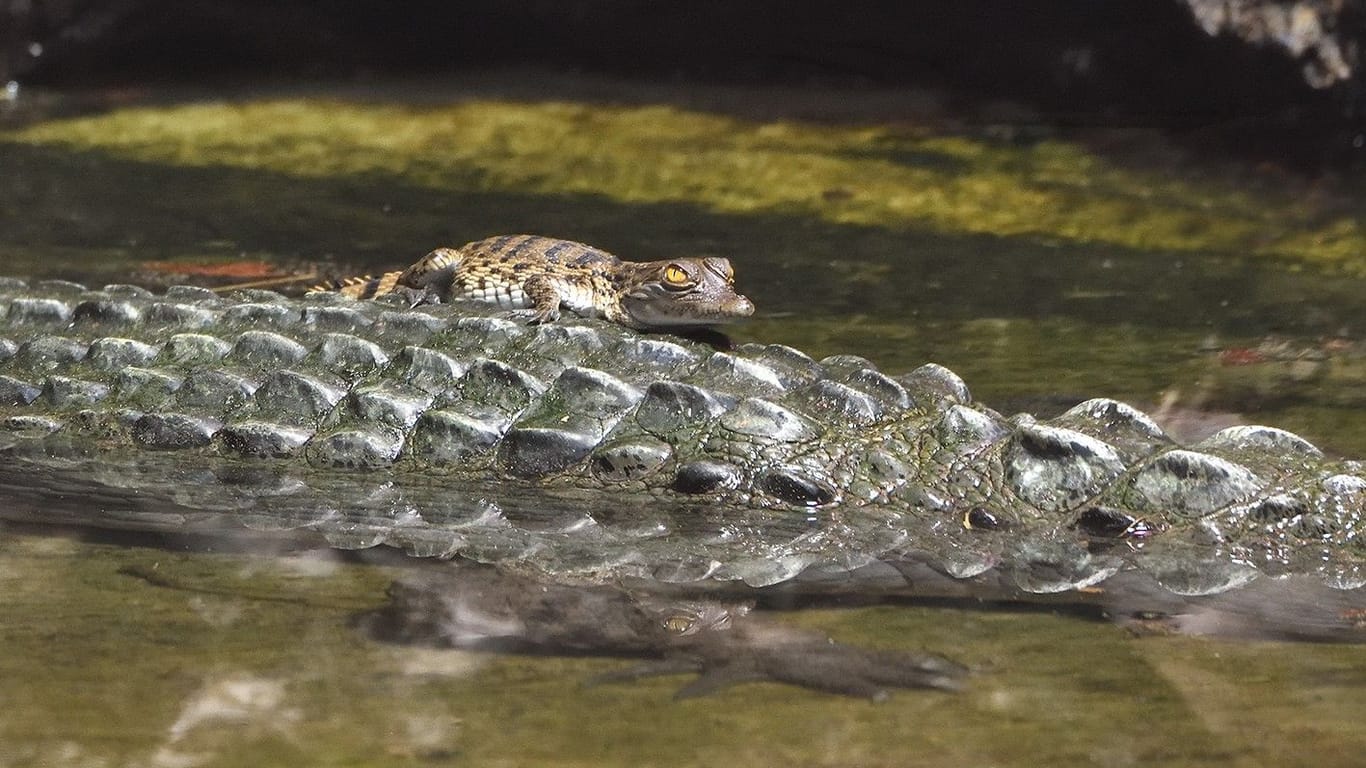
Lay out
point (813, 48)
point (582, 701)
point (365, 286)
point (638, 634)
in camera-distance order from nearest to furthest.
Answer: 1. point (582, 701)
2. point (638, 634)
3. point (365, 286)
4. point (813, 48)

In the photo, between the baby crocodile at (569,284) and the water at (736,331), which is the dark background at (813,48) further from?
the baby crocodile at (569,284)

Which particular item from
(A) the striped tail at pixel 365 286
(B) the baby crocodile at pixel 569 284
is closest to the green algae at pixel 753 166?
(A) the striped tail at pixel 365 286

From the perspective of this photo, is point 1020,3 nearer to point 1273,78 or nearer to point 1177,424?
point 1273,78

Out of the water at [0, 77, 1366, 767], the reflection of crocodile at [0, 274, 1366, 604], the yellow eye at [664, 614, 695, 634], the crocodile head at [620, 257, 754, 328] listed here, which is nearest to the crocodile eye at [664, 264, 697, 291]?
the crocodile head at [620, 257, 754, 328]

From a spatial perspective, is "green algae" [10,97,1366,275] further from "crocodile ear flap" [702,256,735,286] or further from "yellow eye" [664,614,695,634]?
"yellow eye" [664,614,695,634]

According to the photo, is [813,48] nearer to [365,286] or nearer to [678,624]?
[365,286]

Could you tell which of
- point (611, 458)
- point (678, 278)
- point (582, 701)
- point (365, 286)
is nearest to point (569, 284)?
point (678, 278)
